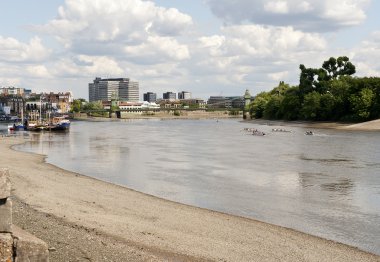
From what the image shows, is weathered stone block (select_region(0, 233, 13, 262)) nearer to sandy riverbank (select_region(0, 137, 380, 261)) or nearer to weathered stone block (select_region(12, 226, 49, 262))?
weathered stone block (select_region(12, 226, 49, 262))

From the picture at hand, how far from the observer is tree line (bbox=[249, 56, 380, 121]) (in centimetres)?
13150

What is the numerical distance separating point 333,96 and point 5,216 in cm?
14239

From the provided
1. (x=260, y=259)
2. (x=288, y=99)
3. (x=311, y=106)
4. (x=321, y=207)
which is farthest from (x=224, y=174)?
(x=288, y=99)

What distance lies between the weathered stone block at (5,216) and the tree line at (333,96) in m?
129

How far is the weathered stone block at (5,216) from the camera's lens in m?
8.83

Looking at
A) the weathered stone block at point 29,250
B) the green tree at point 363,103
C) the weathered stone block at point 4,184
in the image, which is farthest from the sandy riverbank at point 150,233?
the green tree at point 363,103

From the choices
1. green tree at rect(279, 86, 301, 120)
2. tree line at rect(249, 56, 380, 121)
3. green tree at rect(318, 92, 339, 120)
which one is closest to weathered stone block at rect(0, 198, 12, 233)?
tree line at rect(249, 56, 380, 121)

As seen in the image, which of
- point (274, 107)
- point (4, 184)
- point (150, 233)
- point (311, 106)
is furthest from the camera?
point (274, 107)

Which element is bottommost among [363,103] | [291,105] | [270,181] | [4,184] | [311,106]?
[270,181]

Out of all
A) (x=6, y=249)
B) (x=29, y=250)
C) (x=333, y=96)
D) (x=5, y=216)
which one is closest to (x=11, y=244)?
(x=6, y=249)

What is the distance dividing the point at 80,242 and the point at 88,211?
760cm

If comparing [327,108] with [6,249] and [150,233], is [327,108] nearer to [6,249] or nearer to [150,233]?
[150,233]

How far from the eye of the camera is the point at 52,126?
12719 centimetres

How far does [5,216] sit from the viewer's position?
8.88 metres
